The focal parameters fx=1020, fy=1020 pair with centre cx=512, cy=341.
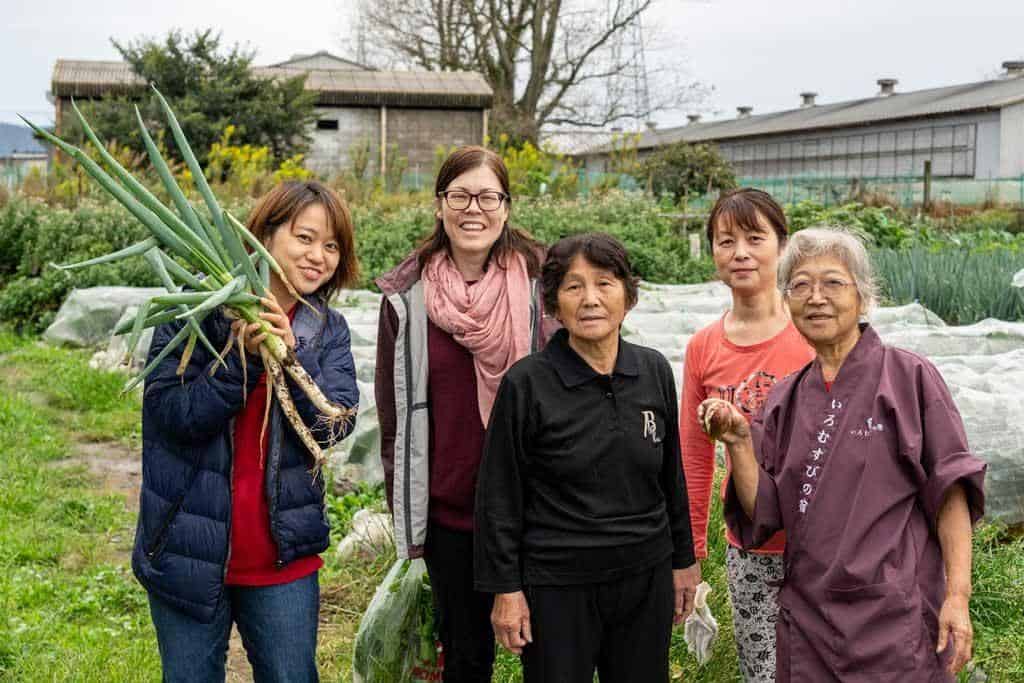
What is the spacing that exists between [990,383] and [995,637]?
5.40ft

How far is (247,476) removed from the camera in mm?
2262

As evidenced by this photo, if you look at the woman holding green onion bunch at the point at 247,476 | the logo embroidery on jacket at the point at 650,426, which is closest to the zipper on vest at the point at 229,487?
the woman holding green onion bunch at the point at 247,476

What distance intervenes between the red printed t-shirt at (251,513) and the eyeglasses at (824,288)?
3.86 ft

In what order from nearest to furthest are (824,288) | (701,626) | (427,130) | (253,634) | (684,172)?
(824,288), (253,634), (701,626), (684,172), (427,130)

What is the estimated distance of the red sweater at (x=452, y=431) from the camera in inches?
97.9

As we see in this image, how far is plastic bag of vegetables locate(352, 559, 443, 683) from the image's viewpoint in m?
2.69

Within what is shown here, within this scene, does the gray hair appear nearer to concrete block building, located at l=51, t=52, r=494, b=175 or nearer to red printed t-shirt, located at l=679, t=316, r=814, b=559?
red printed t-shirt, located at l=679, t=316, r=814, b=559

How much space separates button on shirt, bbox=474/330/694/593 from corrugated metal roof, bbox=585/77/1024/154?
24867 mm

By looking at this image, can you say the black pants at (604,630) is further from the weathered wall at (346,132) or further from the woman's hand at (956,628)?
the weathered wall at (346,132)

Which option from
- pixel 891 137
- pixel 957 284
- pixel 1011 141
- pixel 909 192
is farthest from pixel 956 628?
pixel 891 137

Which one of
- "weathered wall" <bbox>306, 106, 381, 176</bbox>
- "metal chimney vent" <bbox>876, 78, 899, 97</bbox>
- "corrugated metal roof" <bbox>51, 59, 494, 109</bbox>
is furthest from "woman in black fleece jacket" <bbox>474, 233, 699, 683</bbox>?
"metal chimney vent" <bbox>876, 78, 899, 97</bbox>

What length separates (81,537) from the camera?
4.59m

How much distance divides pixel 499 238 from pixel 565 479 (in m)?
0.70

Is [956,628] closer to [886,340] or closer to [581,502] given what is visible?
[581,502]
